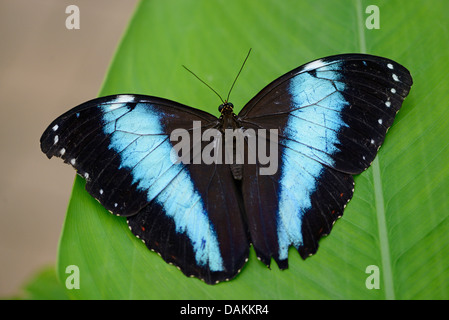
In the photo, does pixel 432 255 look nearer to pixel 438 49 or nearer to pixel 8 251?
pixel 438 49

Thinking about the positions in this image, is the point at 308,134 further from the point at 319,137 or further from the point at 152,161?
the point at 152,161

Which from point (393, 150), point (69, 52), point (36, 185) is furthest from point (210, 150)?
point (69, 52)

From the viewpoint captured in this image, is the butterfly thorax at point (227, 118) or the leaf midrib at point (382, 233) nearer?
the leaf midrib at point (382, 233)

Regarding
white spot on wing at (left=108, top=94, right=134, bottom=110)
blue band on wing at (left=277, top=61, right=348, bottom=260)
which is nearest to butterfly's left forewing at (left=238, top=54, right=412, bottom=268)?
blue band on wing at (left=277, top=61, right=348, bottom=260)

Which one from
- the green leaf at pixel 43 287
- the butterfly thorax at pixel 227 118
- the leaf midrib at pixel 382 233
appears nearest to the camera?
the leaf midrib at pixel 382 233

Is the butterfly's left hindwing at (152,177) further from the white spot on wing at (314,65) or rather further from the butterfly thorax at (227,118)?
the white spot on wing at (314,65)

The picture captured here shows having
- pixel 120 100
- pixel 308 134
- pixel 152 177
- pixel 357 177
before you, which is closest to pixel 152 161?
pixel 152 177

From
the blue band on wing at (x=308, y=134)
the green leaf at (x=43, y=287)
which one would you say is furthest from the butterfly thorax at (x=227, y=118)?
the green leaf at (x=43, y=287)

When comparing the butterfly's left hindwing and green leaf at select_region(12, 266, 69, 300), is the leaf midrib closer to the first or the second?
the butterfly's left hindwing
